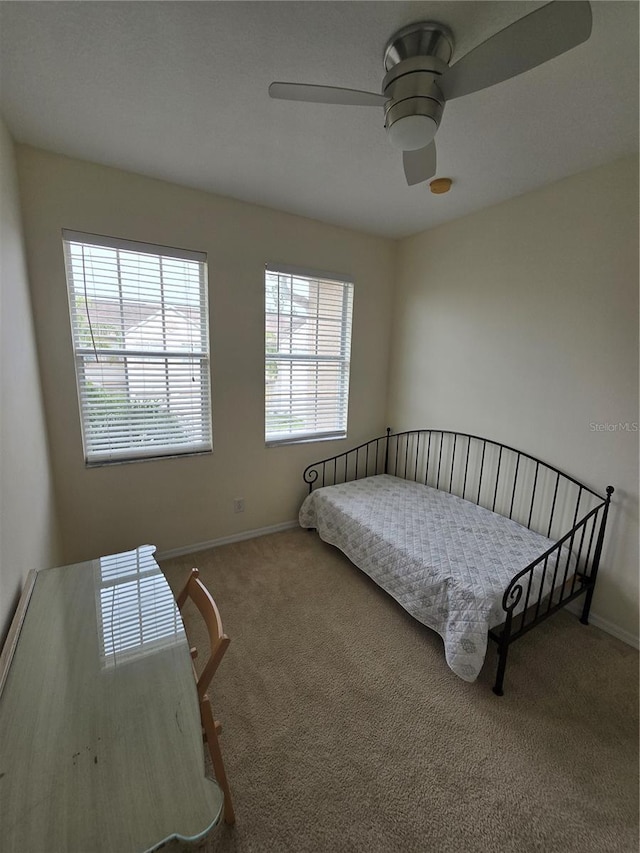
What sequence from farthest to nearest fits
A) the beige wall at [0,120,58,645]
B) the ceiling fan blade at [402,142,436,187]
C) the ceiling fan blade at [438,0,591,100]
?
the ceiling fan blade at [402,142,436,187]
the beige wall at [0,120,58,645]
the ceiling fan blade at [438,0,591,100]

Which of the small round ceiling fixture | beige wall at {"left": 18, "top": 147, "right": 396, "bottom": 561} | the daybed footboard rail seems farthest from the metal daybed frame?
the small round ceiling fixture

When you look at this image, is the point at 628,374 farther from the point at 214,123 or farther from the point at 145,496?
the point at 145,496

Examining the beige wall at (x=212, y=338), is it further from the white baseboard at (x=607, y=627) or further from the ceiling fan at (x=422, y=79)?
the white baseboard at (x=607, y=627)

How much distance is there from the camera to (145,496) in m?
2.52

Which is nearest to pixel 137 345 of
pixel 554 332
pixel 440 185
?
pixel 440 185

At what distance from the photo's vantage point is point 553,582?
6.22ft

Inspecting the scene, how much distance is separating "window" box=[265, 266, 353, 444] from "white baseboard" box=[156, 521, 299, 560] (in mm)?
772

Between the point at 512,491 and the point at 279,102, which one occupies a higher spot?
the point at 279,102

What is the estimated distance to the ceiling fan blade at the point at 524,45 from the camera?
2.97ft

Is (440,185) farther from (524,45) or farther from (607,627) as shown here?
(607,627)

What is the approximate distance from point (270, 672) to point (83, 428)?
5.98 ft

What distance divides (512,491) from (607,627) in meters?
0.90

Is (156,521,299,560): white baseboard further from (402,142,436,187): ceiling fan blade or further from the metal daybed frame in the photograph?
(402,142,436,187): ceiling fan blade

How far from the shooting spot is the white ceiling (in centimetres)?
116
